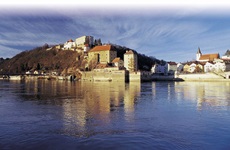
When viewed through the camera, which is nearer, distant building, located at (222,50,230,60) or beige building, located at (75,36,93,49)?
distant building, located at (222,50,230,60)

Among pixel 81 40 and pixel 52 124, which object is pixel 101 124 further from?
pixel 81 40

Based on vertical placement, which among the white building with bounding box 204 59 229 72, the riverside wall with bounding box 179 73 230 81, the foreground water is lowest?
the foreground water

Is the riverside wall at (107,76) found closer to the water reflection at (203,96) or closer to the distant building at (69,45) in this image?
the distant building at (69,45)

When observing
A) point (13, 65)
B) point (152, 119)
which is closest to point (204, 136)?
point (152, 119)

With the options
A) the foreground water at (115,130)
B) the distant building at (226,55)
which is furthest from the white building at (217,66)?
the foreground water at (115,130)

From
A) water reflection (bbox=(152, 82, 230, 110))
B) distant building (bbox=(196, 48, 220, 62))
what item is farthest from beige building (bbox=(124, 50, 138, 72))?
water reflection (bbox=(152, 82, 230, 110))

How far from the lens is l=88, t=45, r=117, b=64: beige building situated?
9106cm

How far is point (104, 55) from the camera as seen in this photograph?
92188 mm

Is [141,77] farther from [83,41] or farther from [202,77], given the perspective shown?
[83,41]

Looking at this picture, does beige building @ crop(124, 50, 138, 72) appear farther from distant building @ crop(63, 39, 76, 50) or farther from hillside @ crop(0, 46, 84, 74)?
distant building @ crop(63, 39, 76, 50)

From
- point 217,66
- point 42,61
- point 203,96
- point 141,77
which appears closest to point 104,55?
point 141,77

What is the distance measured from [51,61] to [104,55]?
35.7 m

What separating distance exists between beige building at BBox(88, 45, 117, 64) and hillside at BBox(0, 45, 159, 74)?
5.13 metres

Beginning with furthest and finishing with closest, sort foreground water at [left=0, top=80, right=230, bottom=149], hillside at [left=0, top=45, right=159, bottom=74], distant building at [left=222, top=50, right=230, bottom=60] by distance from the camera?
hillside at [left=0, top=45, right=159, bottom=74], distant building at [left=222, top=50, right=230, bottom=60], foreground water at [left=0, top=80, right=230, bottom=149]
